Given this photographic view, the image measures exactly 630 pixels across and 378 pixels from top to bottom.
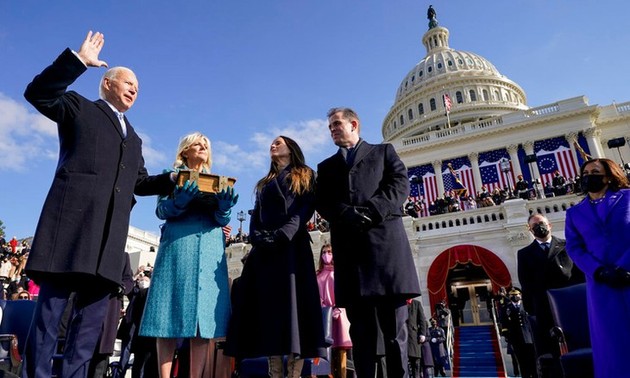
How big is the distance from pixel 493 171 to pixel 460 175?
256 centimetres

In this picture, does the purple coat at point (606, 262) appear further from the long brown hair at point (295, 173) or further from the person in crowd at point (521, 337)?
the person in crowd at point (521, 337)

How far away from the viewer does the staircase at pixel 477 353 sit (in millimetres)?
12695

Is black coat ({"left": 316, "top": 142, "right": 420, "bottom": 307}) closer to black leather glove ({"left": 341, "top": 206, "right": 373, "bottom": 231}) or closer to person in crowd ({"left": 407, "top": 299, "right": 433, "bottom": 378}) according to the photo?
black leather glove ({"left": 341, "top": 206, "right": 373, "bottom": 231})

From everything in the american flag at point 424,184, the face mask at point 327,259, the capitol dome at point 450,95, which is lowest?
the face mask at point 327,259

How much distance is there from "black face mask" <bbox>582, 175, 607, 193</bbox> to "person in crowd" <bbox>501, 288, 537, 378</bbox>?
4.85 m

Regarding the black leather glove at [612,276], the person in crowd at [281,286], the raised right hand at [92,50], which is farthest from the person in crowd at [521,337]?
the raised right hand at [92,50]

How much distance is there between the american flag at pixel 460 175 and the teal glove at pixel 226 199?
30332mm

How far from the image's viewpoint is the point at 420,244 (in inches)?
706

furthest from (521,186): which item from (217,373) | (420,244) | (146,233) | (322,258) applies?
(146,233)

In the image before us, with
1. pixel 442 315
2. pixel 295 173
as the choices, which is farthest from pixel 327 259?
pixel 442 315

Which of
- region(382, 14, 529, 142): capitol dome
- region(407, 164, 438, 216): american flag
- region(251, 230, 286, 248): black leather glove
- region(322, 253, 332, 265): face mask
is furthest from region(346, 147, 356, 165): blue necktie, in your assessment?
region(382, 14, 529, 142): capitol dome

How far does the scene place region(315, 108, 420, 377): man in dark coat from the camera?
2.67 meters

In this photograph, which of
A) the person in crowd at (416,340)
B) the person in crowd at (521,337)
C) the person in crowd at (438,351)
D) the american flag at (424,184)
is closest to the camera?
the person in crowd at (416,340)

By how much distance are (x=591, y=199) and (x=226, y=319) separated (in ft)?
11.0
